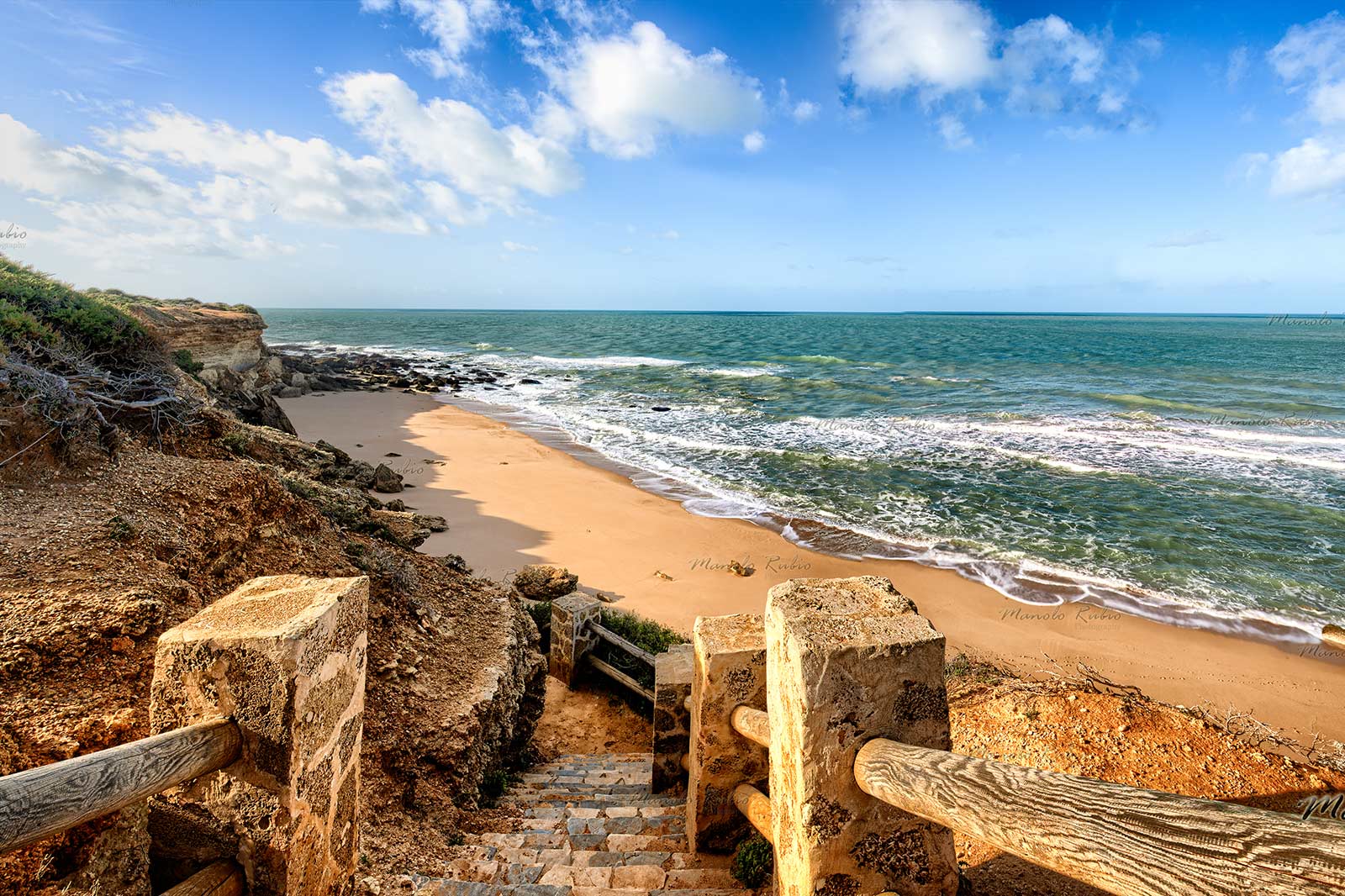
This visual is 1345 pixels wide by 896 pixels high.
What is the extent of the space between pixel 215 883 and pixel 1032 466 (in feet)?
66.3

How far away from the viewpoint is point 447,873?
3.30 meters

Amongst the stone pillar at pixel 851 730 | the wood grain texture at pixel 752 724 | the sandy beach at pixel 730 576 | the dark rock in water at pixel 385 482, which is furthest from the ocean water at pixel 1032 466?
the stone pillar at pixel 851 730

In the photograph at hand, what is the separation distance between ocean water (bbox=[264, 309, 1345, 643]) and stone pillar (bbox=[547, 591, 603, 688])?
662 centimetres

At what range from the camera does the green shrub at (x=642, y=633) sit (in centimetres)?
831

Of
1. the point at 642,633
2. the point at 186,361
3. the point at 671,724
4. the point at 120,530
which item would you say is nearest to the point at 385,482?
the point at 186,361

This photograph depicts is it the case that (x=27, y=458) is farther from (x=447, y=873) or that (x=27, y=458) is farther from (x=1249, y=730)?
Answer: (x=1249, y=730)

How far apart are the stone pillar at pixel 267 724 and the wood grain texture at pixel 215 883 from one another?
44 millimetres

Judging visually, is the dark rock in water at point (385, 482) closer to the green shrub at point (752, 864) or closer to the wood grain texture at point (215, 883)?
the wood grain texture at point (215, 883)

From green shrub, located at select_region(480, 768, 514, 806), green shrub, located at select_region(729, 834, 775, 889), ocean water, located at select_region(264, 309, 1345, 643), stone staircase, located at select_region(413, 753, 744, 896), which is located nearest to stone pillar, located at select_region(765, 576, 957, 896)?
green shrub, located at select_region(729, 834, 775, 889)

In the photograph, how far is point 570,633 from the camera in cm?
761

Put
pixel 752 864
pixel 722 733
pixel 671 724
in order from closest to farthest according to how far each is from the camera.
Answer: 1. pixel 752 864
2. pixel 722 733
3. pixel 671 724

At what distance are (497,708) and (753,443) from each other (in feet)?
55.6

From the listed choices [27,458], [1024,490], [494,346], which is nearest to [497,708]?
[27,458]

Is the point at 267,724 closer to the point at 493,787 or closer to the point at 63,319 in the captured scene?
the point at 493,787
